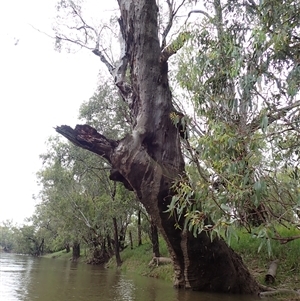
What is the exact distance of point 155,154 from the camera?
7.16 m

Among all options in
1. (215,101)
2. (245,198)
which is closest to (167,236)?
(215,101)

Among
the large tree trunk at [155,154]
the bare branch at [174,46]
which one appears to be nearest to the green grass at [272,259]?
the large tree trunk at [155,154]

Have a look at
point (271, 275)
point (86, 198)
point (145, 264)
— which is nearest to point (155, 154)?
point (271, 275)

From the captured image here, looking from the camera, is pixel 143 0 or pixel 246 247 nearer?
pixel 143 0

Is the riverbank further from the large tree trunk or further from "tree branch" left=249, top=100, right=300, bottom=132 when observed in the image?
"tree branch" left=249, top=100, right=300, bottom=132

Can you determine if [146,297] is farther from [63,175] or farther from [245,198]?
[63,175]

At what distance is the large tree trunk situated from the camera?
22.2 ft

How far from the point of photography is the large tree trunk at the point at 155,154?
6781 millimetres

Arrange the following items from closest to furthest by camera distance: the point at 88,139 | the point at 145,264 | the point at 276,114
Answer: the point at 276,114 < the point at 88,139 < the point at 145,264

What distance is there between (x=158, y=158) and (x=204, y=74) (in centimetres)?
262

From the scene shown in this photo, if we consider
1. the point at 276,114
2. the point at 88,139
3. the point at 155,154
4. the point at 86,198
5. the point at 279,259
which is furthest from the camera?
the point at 86,198

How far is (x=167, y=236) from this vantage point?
23.1ft

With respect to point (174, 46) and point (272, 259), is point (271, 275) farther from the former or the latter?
point (174, 46)

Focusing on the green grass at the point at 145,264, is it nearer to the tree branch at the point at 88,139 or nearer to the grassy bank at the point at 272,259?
the grassy bank at the point at 272,259
